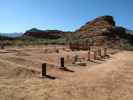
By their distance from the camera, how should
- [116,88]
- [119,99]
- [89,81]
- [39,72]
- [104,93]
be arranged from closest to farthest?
[119,99]
[104,93]
[116,88]
[89,81]
[39,72]

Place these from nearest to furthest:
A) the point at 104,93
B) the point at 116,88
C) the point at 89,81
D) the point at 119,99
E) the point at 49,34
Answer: the point at 119,99 < the point at 104,93 < the point at 116,88 < the point at 89,81 < the point at 49,34

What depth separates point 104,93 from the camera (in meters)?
14.8

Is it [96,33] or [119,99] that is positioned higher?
[96,33]

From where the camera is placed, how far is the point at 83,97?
1386 cm

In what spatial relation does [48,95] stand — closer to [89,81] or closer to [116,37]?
[89,81]

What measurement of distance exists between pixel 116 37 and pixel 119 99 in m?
96.9

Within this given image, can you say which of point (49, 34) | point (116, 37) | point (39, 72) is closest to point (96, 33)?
point (116, 37)

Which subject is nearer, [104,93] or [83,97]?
[83,97]

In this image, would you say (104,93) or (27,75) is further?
(27,75)

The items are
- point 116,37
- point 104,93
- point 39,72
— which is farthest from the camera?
point 116,37

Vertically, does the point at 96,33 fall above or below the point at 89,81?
above

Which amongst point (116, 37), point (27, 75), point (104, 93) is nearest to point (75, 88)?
point (104, 93)

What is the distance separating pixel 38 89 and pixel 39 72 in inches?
222

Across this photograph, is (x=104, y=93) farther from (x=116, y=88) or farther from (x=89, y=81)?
(x=89, y=81)
